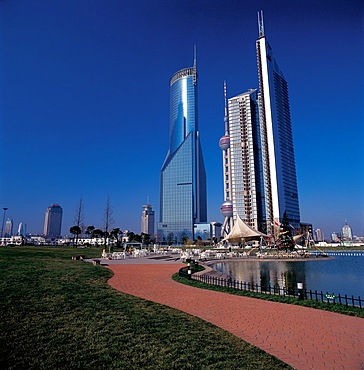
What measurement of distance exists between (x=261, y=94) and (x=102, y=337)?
128 m

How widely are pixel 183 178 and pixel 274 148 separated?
6905 centimetres

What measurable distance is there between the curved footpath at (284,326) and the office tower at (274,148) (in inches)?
4104

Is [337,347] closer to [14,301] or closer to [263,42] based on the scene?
[14,301]

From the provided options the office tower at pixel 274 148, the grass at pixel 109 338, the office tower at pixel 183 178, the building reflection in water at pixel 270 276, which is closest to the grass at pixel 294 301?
the building reflection in water at pixel 270 276

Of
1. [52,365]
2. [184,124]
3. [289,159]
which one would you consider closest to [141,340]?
[52,365]

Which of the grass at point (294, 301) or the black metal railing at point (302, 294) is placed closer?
the grass at point (294, 301)

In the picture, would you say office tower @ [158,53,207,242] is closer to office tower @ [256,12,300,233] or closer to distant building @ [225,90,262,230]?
distant building @ [225,90,262,230]

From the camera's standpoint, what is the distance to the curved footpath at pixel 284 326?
5195 mm

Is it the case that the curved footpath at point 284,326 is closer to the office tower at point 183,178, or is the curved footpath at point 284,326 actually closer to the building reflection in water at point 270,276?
the building reflection in water at point 270,276

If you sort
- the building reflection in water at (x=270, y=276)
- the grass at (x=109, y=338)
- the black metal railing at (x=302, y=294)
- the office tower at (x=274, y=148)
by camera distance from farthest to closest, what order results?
the office tower at (x=274, y=148) < the building reflection in water at (x=270, y=276) < the black metal railing at (x=302, y=294) < the grass at (x=109, y=338)

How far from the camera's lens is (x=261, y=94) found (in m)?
121

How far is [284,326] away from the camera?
7.16 metres

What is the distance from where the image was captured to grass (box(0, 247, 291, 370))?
4516mm

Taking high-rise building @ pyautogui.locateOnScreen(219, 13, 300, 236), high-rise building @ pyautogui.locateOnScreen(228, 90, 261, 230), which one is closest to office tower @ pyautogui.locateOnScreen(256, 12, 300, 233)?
high-rise building @ pyautogui.locateOnScreen(219, 13, 300, 236)
